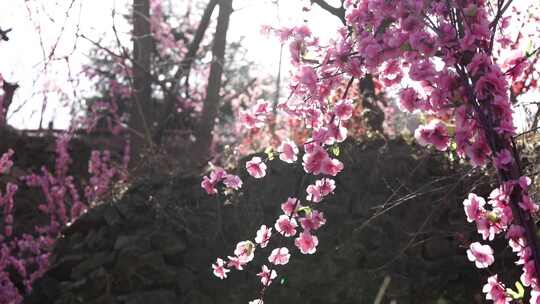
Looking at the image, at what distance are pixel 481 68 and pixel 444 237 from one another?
2.35 m

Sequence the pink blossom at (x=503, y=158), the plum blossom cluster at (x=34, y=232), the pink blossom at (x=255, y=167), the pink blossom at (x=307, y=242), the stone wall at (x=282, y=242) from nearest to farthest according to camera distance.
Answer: the pink blossom at (x=503, y=158), the pink blossom at (x=307, y=242), the pink blossom at (x=255, y=167), the stone wall at (x=282, y=242), the plum blossom cluster at (x=34, y=232)

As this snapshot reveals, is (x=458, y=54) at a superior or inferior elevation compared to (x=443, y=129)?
superior

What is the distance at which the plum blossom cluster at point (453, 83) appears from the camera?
1.90 metres

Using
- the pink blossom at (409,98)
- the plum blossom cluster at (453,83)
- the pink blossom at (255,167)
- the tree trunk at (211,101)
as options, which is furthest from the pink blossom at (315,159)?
the tree trunk at (211,101)

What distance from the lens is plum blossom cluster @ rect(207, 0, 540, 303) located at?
1898 mm

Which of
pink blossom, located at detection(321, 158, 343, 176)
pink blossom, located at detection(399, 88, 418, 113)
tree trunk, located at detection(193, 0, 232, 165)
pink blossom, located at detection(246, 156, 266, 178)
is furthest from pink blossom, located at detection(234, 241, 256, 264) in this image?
tree trunk, located at detection(193, 0, 232, 165)

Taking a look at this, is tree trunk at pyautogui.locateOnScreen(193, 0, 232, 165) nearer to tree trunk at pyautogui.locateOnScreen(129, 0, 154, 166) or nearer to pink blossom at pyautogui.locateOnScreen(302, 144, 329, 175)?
tree trunk at pyautogui.locateOnScreen(129, 0, 154, 166)

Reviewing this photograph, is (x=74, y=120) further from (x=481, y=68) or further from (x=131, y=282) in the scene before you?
(x=481, y=68)

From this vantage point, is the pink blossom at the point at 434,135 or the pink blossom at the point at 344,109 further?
the pink blossom at the point at 344,109

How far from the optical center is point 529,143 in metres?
3.77

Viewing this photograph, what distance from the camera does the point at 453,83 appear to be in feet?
6.39

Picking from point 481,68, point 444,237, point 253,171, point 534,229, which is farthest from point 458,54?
point 444,237

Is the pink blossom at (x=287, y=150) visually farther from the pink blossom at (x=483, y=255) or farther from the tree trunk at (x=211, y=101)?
the tree trunk at (x=211, y=101)

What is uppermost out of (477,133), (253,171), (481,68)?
(481,68)
